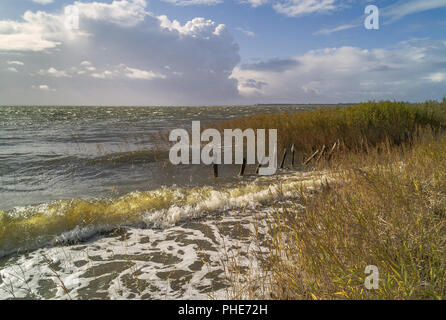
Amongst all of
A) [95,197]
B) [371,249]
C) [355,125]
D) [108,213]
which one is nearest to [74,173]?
[95,197]

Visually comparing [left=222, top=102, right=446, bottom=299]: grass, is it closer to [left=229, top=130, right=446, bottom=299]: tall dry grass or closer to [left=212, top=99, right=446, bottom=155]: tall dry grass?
[left=229, top=130, right=446, bottom=299]: tall dry grass

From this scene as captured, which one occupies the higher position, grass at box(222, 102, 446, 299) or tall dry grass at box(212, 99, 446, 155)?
tall dry grass at box(212, 99, 446, 155)

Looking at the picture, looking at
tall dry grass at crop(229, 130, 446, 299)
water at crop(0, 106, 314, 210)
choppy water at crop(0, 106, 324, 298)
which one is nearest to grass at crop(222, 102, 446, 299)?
tall dry grass at crop(229, 130, 446, 299)

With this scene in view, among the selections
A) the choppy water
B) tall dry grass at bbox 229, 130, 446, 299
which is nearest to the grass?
tall dry grass at bbox 229, 130, 446, 299

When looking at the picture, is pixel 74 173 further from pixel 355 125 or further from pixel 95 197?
pixel 355 125

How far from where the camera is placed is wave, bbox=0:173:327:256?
A: 6.11 m

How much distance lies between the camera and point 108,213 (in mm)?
7266

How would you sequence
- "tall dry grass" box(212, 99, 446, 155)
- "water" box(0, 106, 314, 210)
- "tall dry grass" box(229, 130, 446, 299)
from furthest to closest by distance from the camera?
"tall dry grass" box(212, 99, 446, 155) → "water" box(0, 106, 314, 210) → "tall dry grass" box(229, 130, 446, 299)

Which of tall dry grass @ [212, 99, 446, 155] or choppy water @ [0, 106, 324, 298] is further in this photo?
tall dry grass @ [212, 99, 446, 155]

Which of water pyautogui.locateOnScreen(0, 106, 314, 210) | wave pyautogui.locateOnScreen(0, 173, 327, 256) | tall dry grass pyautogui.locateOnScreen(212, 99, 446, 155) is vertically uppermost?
tall dry grass pyautogui.locateOnScreen(212, 99, 446, 155)

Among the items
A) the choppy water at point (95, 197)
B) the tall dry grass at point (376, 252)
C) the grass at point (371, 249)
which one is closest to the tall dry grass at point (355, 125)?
the choppy water at point (95, 197)

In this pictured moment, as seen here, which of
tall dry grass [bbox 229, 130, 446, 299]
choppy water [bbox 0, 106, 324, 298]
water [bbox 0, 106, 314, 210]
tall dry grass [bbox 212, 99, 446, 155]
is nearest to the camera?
tall dry grass [bbox 229, 130, 446, 299]
